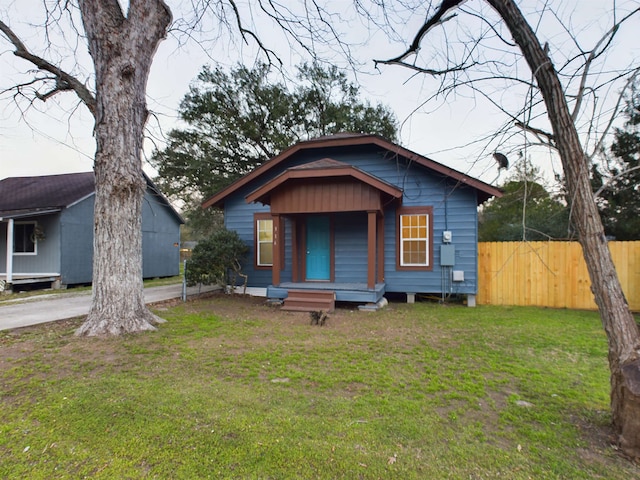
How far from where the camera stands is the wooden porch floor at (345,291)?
7875mm

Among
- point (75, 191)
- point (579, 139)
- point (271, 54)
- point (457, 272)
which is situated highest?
point (271, 54)

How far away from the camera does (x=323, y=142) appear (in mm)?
9539

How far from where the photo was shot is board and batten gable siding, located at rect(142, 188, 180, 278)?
15.2 m

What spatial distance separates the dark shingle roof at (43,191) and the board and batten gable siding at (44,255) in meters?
0.53

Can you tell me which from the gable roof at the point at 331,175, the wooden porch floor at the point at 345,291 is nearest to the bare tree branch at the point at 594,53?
the gable roof at the point at 331,175

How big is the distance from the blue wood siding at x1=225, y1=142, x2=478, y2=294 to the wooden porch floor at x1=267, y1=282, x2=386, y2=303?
2.77 feet

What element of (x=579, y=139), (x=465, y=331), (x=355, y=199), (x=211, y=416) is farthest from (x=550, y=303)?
(x=211, y=416)

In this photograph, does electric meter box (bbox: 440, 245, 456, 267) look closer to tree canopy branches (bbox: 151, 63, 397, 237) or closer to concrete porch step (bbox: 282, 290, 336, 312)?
concrete porch step (bbox: 282, 290, 336, 312)

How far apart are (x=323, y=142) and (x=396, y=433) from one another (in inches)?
324

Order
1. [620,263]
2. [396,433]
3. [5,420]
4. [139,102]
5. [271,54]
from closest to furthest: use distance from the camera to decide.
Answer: [396,433]
[5,420]
[139,102]
[271,54]
[620,263]

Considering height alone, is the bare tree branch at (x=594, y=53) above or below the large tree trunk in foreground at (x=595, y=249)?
above

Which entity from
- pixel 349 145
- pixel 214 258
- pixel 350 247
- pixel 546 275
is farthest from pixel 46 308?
pixel 546 275

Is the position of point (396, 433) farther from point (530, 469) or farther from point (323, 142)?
point (323, 142)

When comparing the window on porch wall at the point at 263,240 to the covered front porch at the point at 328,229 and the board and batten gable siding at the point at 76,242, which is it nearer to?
the covered front porch at the point at 328,229
